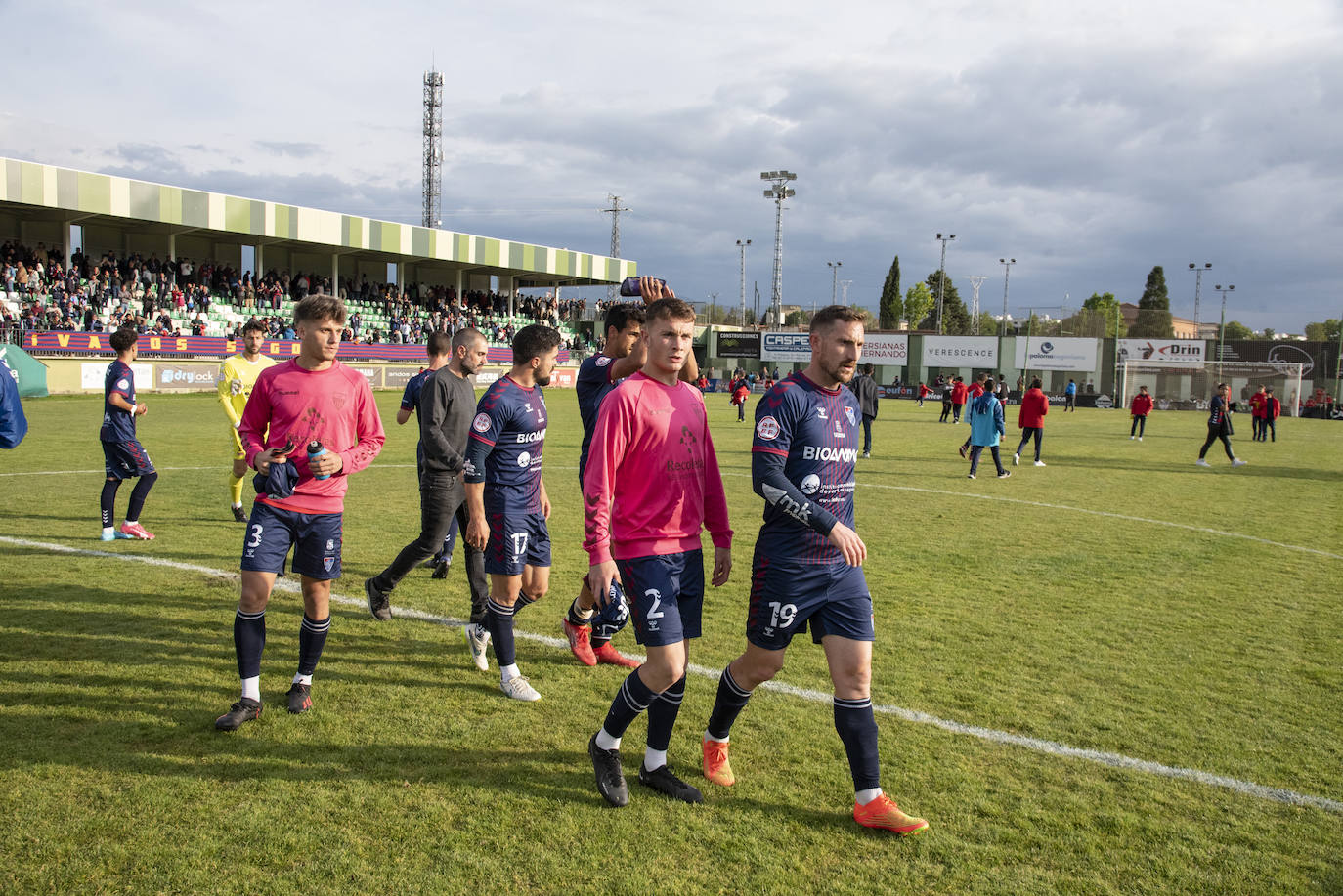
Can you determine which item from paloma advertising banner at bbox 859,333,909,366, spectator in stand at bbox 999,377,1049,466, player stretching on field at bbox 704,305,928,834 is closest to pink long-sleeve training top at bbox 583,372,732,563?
player stretching on field at bbox 704,305,928,834

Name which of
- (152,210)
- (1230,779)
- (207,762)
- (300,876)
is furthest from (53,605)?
(152,210)

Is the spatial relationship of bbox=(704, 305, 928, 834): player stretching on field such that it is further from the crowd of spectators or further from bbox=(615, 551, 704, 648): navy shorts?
the crowd of spectators

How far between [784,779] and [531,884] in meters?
1.42

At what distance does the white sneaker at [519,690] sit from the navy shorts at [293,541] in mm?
1230

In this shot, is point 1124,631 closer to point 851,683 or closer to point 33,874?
point 851,683

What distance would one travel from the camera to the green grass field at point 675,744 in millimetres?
3453

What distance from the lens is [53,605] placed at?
655cm

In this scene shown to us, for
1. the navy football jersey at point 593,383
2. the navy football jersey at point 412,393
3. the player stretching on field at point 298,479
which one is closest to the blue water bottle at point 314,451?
the player stretching on field at point 298,479

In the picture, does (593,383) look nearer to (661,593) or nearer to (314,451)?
(314,451)

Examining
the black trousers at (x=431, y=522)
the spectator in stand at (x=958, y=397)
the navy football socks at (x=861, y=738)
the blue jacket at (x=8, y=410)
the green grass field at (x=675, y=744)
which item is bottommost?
the green grass field at (x=675, y=744)

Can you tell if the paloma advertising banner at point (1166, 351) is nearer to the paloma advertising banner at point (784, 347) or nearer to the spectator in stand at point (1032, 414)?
the paloma advertising banner at point (784, 347)

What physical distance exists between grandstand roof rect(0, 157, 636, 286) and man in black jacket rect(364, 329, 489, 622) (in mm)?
37574

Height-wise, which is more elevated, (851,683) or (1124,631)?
(851,683)

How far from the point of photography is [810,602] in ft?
12.4
